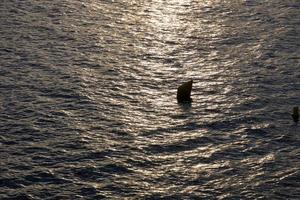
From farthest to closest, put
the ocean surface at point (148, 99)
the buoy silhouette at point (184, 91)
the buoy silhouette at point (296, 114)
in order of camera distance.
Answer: the buoy silhouette at point (184, 91) < the buoy silhouette at point (296, 114) < the ocean surface at point (148, 99)

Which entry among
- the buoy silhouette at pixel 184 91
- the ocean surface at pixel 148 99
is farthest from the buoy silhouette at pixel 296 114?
the buoy silhouette at pixel 184 91

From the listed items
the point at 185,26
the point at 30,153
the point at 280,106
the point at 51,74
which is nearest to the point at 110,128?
the point at 30,153

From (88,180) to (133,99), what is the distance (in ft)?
23.2

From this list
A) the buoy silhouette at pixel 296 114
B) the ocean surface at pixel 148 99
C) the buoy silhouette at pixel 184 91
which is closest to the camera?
the ocean surface at pixel 148 99

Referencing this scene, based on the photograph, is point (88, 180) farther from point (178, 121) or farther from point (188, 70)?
point (188, 70)

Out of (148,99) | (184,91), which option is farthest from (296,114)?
(148,99)

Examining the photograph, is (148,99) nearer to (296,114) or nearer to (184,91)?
(184,91)

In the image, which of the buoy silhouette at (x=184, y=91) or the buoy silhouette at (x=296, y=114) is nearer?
the buoy silhouette at (x=296, y=114)

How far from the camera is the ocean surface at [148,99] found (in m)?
24.3

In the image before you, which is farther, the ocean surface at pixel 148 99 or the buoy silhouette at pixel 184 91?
the buoy silhouette at pixel 184 91

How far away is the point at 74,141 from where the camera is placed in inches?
1049

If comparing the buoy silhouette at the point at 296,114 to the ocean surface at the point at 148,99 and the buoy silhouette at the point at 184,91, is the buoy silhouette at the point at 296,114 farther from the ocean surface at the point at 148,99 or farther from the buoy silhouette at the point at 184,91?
the buoy silhouette at the point at 184,91

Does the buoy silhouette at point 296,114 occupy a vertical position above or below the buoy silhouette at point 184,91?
below

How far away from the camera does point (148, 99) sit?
30359 millimetres
